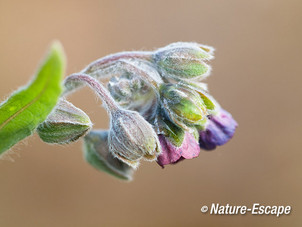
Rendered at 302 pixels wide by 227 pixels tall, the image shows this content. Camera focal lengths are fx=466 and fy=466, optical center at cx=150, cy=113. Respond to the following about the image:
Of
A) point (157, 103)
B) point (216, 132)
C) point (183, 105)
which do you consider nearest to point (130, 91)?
point (157, 103)

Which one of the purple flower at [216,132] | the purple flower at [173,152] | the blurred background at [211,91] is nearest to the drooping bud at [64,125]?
the purple flower at [173,152]

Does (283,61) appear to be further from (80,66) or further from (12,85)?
(12,85)

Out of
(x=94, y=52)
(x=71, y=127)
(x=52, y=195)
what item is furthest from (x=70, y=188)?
(x=71, y=127)

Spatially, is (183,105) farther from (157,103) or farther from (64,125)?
(64,125)

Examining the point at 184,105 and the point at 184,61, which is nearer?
the point at 184,105

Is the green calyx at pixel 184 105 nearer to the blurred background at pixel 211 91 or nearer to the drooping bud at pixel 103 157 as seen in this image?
the drooping bud at pixel 103 157

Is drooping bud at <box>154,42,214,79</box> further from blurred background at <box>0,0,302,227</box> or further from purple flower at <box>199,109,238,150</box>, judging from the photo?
blurred background at <box>0,0,302,227</box>

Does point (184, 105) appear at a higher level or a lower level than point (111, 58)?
lower
